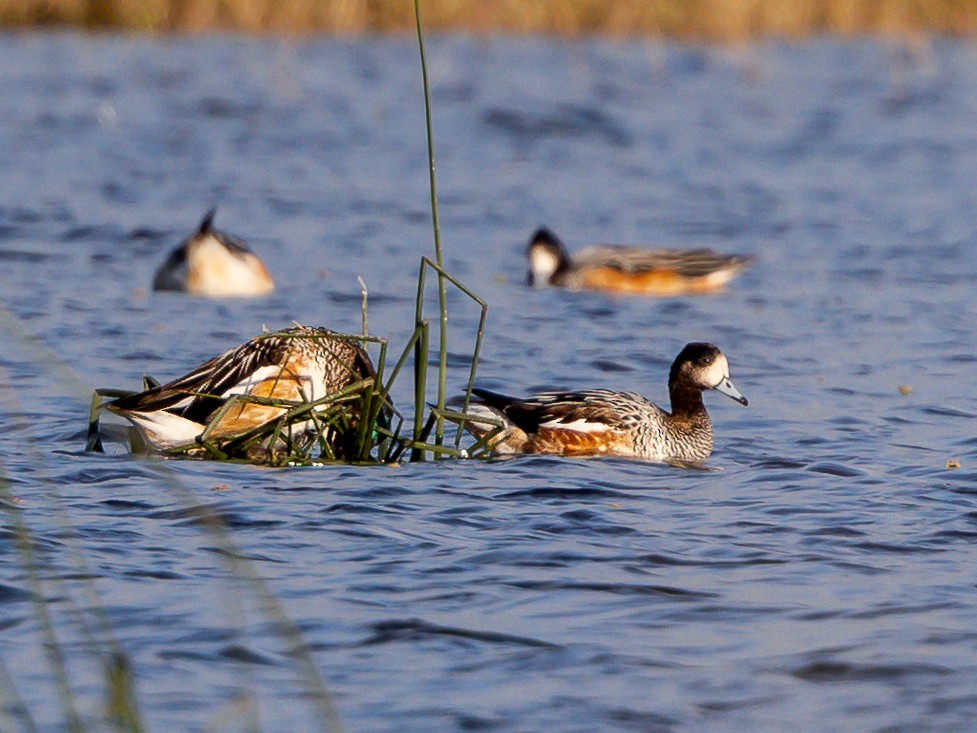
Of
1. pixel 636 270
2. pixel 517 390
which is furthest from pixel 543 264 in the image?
pixel 517 390

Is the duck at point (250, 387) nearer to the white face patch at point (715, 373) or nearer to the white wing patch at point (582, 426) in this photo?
the white wing patch at point (582, 426)

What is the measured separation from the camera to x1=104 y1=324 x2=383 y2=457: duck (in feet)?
21.0

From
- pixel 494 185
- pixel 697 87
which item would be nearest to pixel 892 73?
pixel 697 87

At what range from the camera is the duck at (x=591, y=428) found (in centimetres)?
704

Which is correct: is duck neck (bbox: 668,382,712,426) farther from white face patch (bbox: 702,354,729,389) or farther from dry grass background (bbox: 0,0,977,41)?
dry grass background (bbox: 0,0,977,41)

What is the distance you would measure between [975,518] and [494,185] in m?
10.2

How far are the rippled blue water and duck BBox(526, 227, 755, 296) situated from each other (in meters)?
0.23

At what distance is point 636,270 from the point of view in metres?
11.8

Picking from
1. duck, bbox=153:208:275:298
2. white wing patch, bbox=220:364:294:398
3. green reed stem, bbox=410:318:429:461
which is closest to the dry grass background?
duck, bbox=153:208:275:298

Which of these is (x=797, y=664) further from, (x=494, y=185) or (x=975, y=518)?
(x=494, y=185)

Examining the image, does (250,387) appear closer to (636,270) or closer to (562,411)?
(562,411)

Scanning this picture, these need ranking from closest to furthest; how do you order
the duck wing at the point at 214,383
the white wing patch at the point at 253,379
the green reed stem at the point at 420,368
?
1. the green reed stem at the point at 420,368
2. the duck wing at the point at 214,383
3. the white wing patch at the point at 253,379

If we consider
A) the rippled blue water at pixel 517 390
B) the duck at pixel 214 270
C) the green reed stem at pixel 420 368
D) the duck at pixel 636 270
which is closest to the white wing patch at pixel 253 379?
the rippled blue water at pixel 517 390

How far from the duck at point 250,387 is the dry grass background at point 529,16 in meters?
16.6
